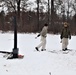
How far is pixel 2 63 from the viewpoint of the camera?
1170 cm

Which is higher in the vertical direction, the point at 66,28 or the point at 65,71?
the point at 66,28

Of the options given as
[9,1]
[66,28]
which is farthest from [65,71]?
[9,1]

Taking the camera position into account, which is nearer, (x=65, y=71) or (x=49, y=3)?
(x=65, y=71)

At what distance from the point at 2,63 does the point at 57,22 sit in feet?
92.5

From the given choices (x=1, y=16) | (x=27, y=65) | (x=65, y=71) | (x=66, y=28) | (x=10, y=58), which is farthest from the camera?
(x=1, y=16)

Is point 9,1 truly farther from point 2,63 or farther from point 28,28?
point 2,63

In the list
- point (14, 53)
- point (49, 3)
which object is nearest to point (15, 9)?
point (49, 3)

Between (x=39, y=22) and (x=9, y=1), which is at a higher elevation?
(x=9, y=1)

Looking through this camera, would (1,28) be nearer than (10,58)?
No

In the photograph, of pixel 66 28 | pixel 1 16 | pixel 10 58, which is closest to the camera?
pixel 10 58

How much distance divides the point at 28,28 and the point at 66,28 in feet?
75.3

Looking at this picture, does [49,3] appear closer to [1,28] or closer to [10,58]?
[1,28]

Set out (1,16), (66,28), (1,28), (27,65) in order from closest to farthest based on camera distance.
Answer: (27,65) < (66,28) < (1,28) < (1,16)

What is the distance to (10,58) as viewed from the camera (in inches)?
502
